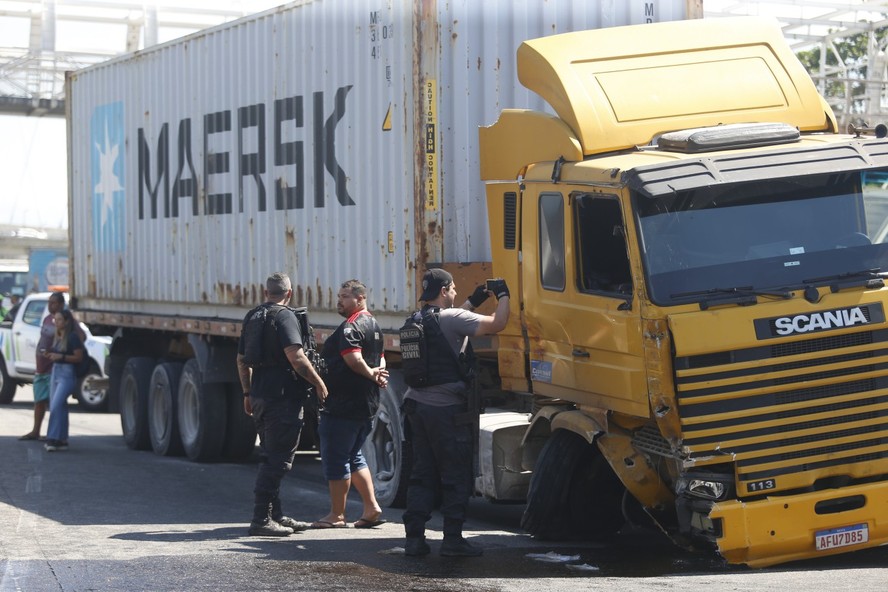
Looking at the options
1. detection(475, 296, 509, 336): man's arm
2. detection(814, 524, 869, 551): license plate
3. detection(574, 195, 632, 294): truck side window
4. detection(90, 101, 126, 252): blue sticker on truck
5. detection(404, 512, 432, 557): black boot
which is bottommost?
detection(404, 512, 432, 557): black boot

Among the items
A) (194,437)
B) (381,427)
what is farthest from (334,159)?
(194,437)

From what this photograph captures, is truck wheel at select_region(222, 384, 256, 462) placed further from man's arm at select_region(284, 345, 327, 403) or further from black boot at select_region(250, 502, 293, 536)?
man's arm at select_region(284, 345, 327, 403)

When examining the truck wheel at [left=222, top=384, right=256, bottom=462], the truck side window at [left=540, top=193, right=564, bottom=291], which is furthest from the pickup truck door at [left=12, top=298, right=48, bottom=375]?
the truck side window at [left=540, top=193, right=564, bottom=291]

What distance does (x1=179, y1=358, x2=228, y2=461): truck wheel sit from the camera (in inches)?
572

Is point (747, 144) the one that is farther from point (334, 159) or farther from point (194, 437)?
point (194, 437)

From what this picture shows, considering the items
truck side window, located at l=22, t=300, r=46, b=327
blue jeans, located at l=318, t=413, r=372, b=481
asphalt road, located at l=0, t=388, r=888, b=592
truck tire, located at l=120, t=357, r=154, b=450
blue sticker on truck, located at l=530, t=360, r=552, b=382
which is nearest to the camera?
asphalt road, located at l=0, t=388, r=888, b=592

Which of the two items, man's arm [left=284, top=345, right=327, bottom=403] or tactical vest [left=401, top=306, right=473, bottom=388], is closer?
tactical vest [left=401, top=306, right=473, bottom=388]

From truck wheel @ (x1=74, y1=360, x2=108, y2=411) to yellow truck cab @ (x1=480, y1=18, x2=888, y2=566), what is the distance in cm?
1385

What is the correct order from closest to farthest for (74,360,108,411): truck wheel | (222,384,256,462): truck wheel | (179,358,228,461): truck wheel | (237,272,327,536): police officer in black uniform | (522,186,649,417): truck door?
(522,186,649,417): truck door → (237,272,327,536): police officer in black uniform → (179,358,228,461): truck wheel → (222,384,256,462): truck wheel → (74,360,108,411): truck wheel

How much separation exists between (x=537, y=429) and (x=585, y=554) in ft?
3.00

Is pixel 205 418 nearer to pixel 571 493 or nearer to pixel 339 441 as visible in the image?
pixel 339 441

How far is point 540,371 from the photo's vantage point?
28.9 ft

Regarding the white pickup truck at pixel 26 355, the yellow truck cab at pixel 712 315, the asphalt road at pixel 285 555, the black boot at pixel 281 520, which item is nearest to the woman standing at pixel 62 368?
the asphalt road at pixel 285 555

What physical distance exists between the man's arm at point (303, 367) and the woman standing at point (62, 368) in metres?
6.78
